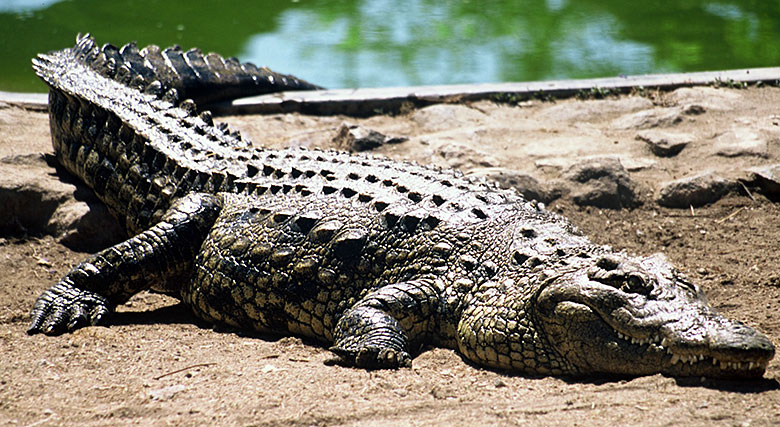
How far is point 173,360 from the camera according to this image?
13.5 feet

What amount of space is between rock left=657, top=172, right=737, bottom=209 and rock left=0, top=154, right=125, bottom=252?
4360mm

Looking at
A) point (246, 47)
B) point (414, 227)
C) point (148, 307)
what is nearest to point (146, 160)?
point (148, 307)

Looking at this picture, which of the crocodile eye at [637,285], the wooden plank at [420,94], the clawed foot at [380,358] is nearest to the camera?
the crocodile eye at [637,285]

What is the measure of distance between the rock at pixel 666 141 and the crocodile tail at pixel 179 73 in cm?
359

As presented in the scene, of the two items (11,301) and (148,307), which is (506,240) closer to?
(148,307)

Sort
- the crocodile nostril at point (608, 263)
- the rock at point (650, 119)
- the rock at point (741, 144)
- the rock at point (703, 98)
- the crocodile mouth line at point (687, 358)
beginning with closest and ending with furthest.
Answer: the crocodile mouth line at point (687, 358) → the crocodile nostril at point (608, 263) → the rock at point (741, 144) → the rock at point (650, 119) → the rock at point (703, 98)

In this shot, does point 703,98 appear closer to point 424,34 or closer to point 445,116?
point 445,116

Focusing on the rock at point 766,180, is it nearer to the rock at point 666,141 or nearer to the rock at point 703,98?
the rock at point 666,141

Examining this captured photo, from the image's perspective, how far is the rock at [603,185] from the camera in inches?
253

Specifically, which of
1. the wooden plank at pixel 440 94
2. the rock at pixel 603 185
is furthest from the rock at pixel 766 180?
the wooden plank at pixel 440 94

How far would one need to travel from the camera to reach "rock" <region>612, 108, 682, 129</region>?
747cm

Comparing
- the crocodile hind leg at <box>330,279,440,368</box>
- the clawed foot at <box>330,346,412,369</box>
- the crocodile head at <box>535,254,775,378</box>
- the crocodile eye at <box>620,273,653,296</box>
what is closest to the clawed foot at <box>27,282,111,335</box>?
the crocodile hind leg at <box>330,279,440,368</box>

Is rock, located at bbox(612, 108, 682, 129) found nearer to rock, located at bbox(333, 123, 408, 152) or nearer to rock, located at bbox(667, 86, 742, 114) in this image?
rock, located at bbox(667, 86, 742, 114)

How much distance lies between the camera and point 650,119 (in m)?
7.54
